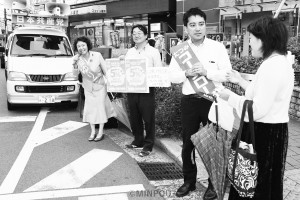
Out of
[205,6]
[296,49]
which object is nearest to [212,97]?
[296,49]

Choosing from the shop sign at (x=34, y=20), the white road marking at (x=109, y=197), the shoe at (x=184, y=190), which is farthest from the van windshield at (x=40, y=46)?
the shoe at (x=184, y=190)

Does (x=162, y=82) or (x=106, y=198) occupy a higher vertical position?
(x=162, y=82)

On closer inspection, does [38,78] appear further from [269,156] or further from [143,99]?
[269,156]

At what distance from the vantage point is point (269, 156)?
232 centimetres

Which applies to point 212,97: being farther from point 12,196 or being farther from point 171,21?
point 171,21

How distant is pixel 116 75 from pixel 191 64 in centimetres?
193

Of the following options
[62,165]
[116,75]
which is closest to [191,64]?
[116,75]

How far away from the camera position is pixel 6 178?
4082 mm

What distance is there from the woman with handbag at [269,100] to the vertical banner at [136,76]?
7.40 feet

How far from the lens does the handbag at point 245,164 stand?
2193mm

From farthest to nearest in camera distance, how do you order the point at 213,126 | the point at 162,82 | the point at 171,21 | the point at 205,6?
the point at 171,21 < the point at 205,6 < the point at 162,82 < the point at 213,126

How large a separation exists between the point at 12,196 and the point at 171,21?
20.1m

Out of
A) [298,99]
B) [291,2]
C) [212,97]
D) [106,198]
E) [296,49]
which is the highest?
[291,2]

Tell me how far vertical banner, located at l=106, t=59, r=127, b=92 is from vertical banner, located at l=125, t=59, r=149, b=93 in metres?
0.12
